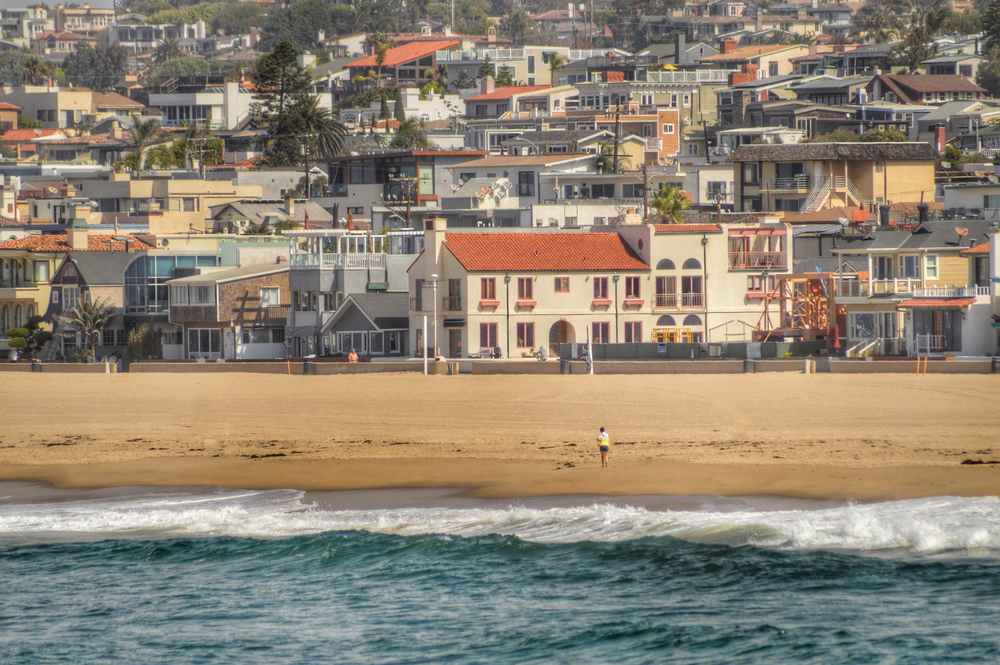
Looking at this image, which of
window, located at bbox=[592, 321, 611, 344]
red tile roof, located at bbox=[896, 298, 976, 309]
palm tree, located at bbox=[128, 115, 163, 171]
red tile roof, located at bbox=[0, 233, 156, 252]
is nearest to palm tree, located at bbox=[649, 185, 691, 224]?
window, located at bbox=[592, 321, 611, 344]

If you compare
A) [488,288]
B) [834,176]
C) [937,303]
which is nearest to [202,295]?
[488,288]

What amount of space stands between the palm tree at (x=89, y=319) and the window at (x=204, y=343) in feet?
13.0

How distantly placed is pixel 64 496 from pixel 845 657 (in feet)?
58.2

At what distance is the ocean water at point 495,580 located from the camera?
25172 millimetres

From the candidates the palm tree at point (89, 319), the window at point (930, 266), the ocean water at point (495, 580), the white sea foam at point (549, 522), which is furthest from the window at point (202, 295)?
the window at point (930, 266)

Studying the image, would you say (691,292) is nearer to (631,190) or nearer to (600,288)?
(600,288)

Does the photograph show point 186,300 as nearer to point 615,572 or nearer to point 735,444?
point 735,444

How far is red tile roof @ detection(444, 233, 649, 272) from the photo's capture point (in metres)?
51.1

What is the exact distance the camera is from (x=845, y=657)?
78.9ft

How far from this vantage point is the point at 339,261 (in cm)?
5522

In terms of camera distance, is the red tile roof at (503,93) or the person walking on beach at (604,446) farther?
the red tile roof at (503,93)

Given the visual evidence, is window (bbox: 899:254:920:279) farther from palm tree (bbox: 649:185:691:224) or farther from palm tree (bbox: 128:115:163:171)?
palm tree (bbox: 128:115:163:171)

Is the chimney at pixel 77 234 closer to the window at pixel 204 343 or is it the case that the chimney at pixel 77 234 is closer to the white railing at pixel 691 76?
the window at pixel 204 343

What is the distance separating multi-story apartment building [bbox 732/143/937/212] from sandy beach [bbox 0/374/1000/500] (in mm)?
33904
